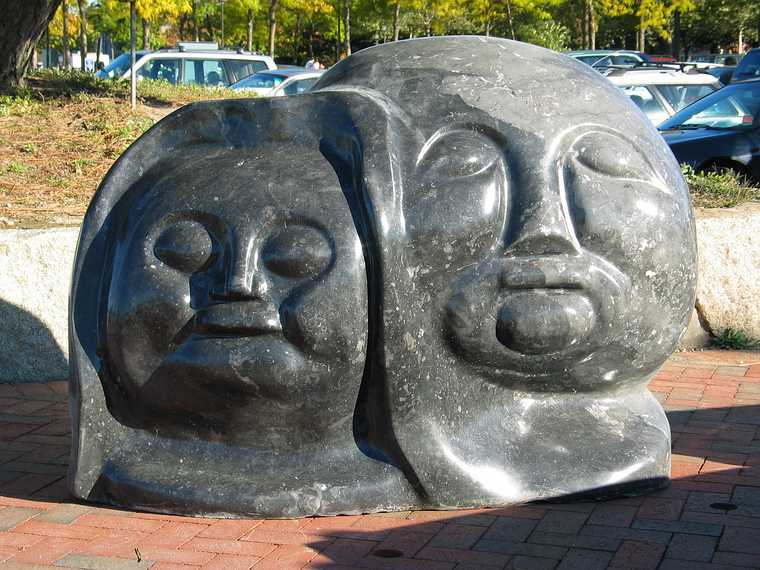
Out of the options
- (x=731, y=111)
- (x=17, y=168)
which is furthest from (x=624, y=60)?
(x=17, y=168)

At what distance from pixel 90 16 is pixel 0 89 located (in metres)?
35.3

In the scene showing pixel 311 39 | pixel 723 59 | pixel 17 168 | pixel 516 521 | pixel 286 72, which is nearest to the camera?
pixel 516 521

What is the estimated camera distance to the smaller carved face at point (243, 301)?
11.7 ft

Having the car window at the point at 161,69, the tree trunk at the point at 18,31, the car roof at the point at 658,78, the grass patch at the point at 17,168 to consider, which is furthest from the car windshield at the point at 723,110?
the car window at the point at 161,69

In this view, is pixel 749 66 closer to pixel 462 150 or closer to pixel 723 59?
pixel 723 59

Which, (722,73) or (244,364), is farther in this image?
(722,73)

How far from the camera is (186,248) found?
12.0 ft

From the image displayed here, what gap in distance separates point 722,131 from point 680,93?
4.28 m

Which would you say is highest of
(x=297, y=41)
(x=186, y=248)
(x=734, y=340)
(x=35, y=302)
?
(x=297, y=41)

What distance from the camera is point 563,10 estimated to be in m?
46.3

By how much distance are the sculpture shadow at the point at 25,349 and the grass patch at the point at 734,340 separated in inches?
149

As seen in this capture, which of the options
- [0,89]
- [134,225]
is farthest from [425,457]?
[0,89]

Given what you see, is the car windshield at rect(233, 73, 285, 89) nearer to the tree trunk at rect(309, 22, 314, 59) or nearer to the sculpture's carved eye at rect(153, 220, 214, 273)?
the sculpture's carved eye at rect(153, 220, 214, 273)

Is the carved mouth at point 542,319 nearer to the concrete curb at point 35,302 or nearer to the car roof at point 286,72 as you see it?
the concrete curb at point 35,302
